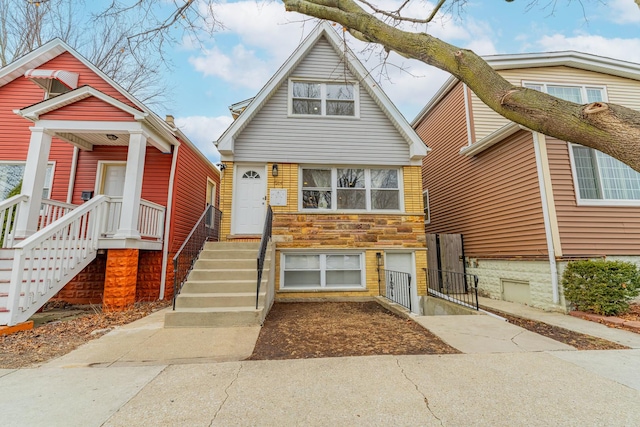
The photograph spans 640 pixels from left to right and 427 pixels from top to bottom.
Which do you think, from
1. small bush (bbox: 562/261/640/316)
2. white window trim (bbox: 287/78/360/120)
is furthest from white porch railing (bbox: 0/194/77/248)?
small bush (bbox: 562/261/640/316)

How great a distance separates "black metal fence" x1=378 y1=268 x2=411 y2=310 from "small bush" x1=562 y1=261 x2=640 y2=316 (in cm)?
358

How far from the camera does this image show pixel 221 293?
5574 mm

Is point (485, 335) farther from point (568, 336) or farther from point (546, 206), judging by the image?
point (546, 206)

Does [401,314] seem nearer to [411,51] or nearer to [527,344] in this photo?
[527,344]

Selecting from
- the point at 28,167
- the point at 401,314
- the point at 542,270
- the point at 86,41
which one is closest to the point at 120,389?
the point at 401,314

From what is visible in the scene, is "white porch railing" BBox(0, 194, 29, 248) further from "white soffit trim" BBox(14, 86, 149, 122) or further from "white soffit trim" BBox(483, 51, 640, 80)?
"white soffit trim" BBox(483, 51, 640, 80)

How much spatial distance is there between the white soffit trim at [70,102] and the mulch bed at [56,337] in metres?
4.54

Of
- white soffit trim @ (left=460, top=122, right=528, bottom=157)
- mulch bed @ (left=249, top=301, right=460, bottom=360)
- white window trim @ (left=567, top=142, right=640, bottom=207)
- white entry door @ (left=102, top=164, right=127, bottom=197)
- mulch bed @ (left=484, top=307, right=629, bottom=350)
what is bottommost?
mulch bed @ (left=484, top=307, right=629, bottom=350)

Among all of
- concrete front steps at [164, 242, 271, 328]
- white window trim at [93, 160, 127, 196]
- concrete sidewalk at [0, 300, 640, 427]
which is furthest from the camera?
white window trim at [93, 160, 127, 196]

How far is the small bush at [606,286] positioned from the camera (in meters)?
5.64

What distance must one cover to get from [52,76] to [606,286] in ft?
47.6

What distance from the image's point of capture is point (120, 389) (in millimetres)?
2844

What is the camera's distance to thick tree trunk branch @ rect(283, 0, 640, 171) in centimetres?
199

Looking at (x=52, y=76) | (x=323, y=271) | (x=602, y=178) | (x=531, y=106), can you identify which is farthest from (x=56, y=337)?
(x=602, y=178)
